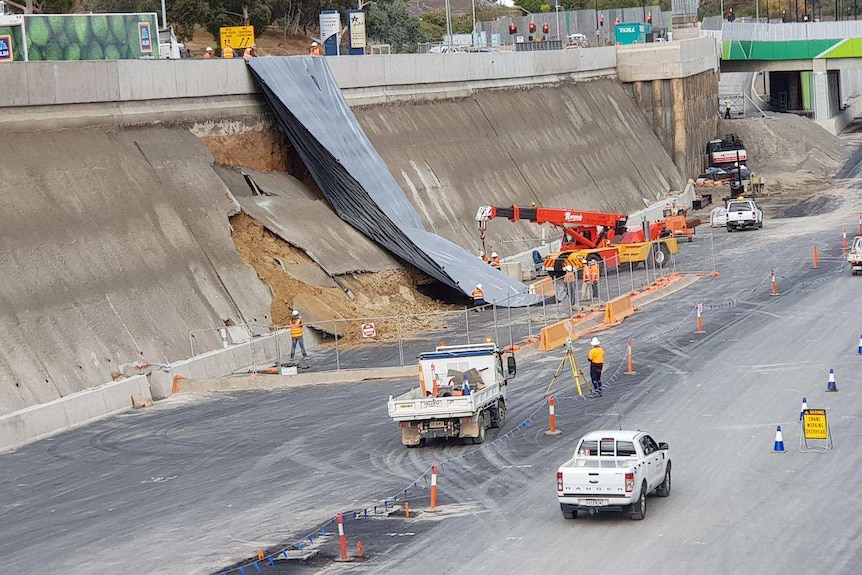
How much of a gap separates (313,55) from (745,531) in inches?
1489

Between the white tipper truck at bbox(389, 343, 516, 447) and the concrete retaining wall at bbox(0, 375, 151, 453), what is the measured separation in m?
9.20

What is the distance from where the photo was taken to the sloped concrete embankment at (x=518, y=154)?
198 feet

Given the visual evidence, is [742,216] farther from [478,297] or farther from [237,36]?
[237,36]

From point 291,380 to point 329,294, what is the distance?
24.8 feet

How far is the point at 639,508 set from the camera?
23.6 m

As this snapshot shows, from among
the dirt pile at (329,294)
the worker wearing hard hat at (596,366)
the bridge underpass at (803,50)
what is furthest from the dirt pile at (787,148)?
the worker wearing hard hat at (596,366)

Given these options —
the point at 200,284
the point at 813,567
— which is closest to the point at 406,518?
the point at 813,567

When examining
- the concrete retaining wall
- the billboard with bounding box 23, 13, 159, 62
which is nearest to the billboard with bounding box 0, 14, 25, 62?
the billboard with bounding box 23, 13, 159, 62

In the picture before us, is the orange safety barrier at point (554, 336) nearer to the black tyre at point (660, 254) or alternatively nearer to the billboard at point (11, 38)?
the black tyre at point (660, 254)

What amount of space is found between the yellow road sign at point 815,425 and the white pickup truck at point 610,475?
4648 millimetres

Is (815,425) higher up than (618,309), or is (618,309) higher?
(618,309)

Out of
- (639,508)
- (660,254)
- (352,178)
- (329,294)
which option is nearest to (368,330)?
(329,294)

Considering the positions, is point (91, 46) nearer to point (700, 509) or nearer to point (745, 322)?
point (745, 322)

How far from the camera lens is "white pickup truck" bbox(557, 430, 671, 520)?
23141mm
